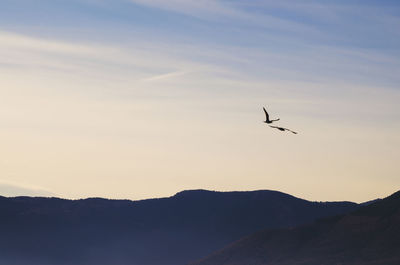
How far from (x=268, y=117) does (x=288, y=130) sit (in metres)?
7.29

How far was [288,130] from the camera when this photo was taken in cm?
5572

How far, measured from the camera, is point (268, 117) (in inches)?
2477

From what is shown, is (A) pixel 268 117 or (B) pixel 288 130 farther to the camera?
(A) pixel 268 117
